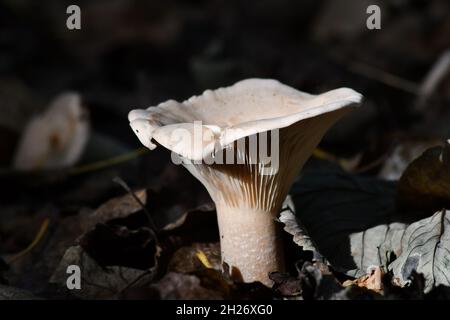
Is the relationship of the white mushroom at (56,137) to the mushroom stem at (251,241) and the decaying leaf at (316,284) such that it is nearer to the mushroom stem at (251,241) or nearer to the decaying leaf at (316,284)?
the mushroom stem at (251,241)

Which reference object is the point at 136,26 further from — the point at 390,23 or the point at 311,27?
the point at 390,23

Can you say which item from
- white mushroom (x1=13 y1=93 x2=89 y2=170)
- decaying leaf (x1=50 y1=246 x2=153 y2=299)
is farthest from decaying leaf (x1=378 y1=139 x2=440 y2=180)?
white mushroom (x1=13 y1=93 x2=89 y2=170)

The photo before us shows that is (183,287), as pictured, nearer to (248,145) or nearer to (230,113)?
(248,145)

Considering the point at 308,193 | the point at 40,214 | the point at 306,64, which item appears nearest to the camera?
the point at 308,193

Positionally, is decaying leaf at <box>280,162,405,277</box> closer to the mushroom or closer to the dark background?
the mushroom

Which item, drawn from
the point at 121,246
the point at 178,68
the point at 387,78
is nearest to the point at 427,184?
the point at 121,246

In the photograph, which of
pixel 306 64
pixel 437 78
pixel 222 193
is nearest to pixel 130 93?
pixel 306 64
